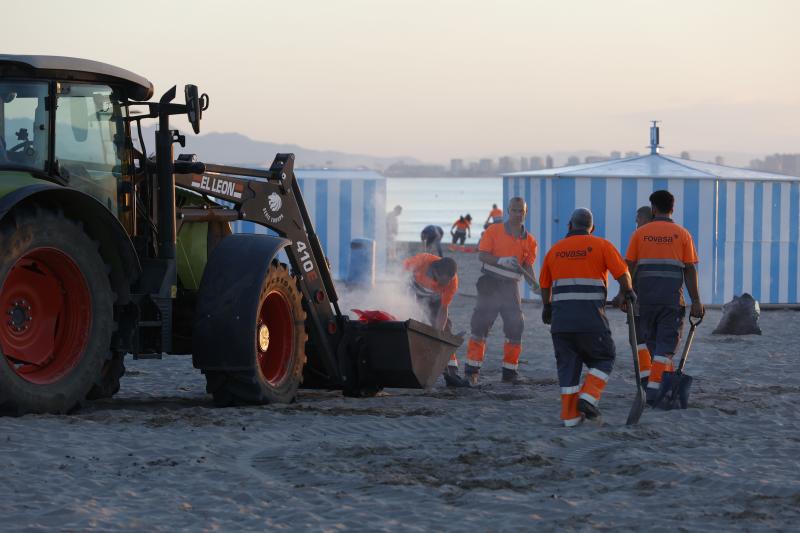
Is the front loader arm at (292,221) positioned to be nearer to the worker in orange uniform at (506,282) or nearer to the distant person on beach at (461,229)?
the worker in orange uniform at (506,282)

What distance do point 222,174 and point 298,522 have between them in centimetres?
449

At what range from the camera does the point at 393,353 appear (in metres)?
10.6

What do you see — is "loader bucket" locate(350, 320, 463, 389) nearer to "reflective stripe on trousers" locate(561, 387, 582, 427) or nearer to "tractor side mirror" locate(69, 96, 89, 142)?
"reflective stripe on trousers" locate(561, 387, 582, 427)

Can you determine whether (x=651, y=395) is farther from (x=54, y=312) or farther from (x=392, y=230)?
(x=392, y=230)

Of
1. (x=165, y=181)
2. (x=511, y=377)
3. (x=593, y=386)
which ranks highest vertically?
(x=165, y=181)

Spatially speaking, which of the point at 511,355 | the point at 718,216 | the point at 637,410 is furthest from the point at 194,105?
the point at 718,216

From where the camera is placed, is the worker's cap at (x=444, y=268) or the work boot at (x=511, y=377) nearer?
the work boot at (x=511, y=377)

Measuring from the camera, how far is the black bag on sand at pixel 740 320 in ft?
55.5

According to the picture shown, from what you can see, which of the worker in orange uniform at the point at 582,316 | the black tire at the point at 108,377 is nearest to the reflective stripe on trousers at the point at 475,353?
the worker in orange uniform at the point at 582,316

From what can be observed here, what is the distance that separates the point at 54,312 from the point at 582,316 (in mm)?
3641

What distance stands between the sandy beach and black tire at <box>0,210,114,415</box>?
0.19 meters

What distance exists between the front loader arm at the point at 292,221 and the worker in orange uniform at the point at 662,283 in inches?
98.7

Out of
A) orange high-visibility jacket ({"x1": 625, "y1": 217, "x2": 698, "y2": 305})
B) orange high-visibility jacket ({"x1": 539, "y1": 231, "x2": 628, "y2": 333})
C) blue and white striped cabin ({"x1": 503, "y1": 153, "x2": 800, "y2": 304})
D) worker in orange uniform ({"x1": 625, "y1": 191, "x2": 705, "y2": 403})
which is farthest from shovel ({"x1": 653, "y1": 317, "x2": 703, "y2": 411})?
blue and white striped cabin ({"x1": 503, "y1": 153, "x2": 800, "y2": 304})

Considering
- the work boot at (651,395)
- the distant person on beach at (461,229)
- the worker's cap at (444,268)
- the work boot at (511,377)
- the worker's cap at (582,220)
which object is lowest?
the work boot at (511,377)
